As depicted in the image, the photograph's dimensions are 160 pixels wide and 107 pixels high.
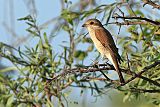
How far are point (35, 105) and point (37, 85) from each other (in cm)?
14

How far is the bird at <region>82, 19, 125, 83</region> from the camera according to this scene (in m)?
3.49

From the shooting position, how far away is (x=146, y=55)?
3674mm

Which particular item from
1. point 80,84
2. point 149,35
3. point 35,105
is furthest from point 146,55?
Result: point 35,105

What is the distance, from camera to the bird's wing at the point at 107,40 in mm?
3518

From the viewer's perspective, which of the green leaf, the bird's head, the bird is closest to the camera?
the bird

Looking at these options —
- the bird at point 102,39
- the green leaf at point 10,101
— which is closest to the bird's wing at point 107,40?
the bird at point 102,39

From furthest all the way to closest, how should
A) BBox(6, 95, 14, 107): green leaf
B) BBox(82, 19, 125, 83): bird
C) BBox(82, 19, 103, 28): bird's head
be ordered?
BBox(6, 95, 14, 107): green leaf
BBox(82, 19, 103, 28): bird's head
BBox(82, 19, 125, 83): bird

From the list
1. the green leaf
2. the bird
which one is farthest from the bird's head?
the green leaf

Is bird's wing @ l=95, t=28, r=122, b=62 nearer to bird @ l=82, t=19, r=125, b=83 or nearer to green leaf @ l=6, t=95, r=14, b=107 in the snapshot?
bird @ l=82, t=19, r=125, b=83

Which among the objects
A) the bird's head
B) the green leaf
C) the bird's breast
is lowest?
the green leaf

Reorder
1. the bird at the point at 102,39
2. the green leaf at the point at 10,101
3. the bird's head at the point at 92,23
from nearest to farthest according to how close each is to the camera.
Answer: the bird at the point at 102,39 → the bird's head at the point at 92,23 → the green leaf at the point at 10,101

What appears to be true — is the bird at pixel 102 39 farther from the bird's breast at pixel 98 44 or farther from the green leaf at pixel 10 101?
the green leaf at pixel 10 101

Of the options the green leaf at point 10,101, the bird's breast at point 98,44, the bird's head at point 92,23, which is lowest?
the green leaf at point 10,101

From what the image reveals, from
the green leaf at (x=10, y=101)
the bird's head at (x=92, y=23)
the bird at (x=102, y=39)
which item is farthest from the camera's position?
the green leaf at (x=10, y=101)
